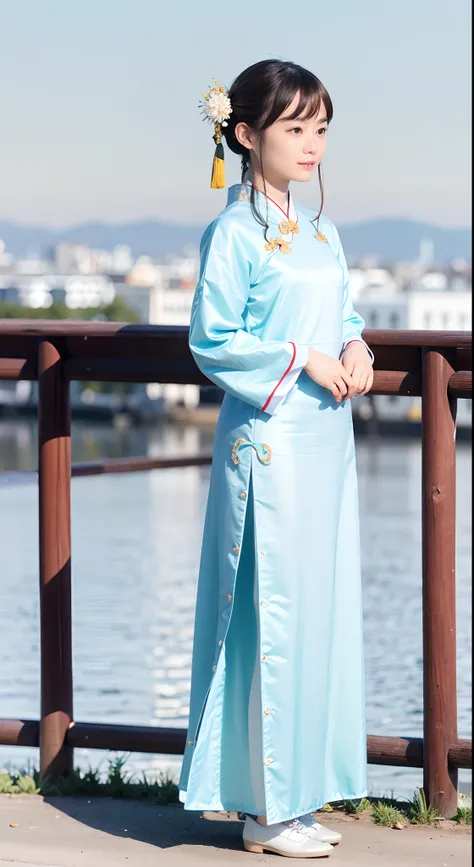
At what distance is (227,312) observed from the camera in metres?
2.08

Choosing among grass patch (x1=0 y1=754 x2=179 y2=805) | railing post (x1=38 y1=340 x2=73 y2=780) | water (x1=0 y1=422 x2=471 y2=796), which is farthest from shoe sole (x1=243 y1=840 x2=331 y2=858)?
water (x1=0 y1=422 x2=471 y2=796)

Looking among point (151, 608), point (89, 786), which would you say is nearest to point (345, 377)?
point (89, 786)

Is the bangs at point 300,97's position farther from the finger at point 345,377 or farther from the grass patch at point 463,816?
the grass patch at point 463,816

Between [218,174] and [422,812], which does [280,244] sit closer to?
[218,174]

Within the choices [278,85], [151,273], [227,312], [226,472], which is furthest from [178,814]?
[151,273]

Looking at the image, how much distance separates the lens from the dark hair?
2.11m

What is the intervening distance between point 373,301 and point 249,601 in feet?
257

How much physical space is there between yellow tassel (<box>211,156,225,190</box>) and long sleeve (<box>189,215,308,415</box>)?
67mm

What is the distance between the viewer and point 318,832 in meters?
2.23

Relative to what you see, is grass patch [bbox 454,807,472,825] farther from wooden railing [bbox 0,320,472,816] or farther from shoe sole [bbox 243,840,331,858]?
shoe sole [bbox 243,840,331,858]

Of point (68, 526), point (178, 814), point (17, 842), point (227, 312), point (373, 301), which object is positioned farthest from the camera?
point (373, 301)

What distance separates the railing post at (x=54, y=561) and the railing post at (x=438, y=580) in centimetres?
65

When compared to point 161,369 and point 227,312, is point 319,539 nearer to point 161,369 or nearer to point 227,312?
point 227,312

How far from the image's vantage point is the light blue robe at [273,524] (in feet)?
6.84
